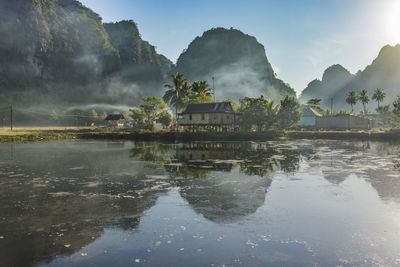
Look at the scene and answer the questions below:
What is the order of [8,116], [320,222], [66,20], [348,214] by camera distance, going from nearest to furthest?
[320,222]
[348,214]
[8,116]
[66,20]

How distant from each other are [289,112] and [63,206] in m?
62.3

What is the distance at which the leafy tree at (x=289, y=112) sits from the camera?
2707 inches

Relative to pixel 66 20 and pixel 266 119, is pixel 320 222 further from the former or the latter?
pixel 66 20

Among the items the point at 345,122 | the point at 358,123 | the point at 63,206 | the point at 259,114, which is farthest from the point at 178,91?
the point at 63,206

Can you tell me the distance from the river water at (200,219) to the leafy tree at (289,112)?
161 ft

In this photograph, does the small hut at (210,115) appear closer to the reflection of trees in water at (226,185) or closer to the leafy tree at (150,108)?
the leafy tree at (150,108)

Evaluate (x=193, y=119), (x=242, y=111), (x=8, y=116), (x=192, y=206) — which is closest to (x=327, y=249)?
(x=192, y=206)

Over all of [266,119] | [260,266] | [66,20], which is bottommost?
A: [260,266]

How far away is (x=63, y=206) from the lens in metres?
13.2

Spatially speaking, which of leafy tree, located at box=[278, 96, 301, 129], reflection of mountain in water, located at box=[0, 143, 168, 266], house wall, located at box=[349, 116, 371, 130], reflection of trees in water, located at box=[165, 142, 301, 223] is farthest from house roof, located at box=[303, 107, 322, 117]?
reflection of mountain in water, located at box=[0, 143, 168, 266]

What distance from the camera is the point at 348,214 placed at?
39.4 ft

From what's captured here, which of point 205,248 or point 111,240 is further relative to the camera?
point 111,240

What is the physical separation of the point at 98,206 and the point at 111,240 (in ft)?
13.4

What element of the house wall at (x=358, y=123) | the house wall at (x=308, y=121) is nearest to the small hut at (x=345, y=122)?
the house wall at (x=358, y=123)
